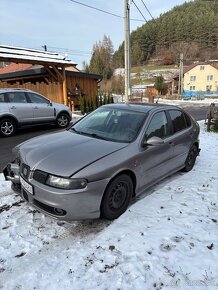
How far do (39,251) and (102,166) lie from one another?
1.20 meters

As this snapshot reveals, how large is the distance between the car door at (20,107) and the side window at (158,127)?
19.9 ft

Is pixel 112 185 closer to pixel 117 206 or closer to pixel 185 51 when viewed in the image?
pixel 117 206

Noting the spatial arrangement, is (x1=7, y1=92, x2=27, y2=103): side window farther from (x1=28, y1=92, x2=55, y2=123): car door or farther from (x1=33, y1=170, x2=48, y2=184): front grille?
(x1=33, y1=170, x2=48, y2=184): front grille

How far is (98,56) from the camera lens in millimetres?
60969

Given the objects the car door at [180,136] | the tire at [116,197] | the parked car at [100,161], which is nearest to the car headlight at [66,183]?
the parked car at [100,161]

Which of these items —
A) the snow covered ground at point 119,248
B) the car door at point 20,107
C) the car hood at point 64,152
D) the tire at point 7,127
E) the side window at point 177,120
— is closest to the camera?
the snow covered ground at point 119,248

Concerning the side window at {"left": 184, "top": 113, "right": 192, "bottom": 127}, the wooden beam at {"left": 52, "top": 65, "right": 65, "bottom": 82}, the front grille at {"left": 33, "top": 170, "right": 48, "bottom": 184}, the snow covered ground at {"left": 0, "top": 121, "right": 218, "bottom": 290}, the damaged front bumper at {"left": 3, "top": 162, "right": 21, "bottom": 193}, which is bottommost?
the snow covered ground at {"left": 0, "top": 121, "right": 218, "bottom": 290}

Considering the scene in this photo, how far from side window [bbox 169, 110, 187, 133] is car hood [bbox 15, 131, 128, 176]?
159 centimetres

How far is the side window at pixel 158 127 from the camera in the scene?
398 centimetres

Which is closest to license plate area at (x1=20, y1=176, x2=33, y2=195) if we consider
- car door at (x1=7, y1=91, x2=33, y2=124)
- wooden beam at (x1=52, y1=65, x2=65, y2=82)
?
car door at (x1=7, y1=91, x2=33, y2=124)

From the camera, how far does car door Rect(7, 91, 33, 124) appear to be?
8.70 metres

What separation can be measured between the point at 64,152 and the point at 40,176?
Result: 1.49ft

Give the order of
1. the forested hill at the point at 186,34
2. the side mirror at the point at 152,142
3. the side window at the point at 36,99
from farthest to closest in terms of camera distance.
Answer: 1. the forested hill at the point at 186,34
2. the side window at the point at 36,99
3. the side mirror at the point at 152,142

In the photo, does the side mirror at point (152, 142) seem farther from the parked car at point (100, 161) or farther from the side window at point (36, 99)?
the side window at point (36, 99)
